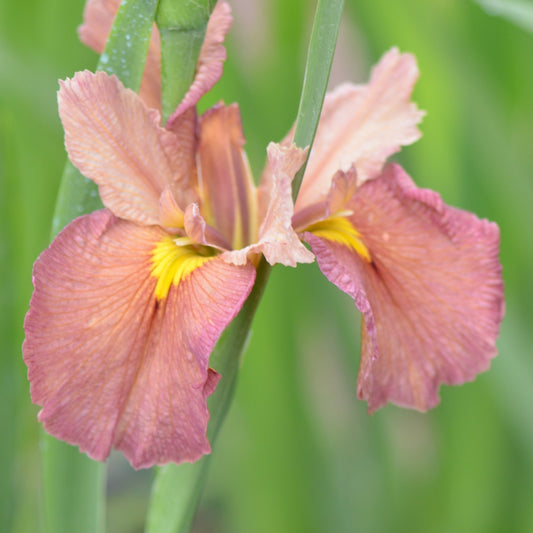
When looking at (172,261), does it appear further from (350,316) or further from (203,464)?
(350,316)

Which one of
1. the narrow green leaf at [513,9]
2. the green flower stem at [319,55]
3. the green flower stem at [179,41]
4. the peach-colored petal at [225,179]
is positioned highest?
the narrow green leaf at [513,9]

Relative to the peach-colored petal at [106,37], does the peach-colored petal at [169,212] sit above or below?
below

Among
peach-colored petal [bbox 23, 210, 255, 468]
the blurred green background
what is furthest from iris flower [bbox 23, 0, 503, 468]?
the blurred green background

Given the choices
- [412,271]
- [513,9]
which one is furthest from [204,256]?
[513,9]

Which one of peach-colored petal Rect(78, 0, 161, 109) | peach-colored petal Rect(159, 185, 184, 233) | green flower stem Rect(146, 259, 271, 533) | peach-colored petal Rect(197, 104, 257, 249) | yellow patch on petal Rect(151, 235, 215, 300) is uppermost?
peach-colored petal Rect(78, 0, 161, 109)

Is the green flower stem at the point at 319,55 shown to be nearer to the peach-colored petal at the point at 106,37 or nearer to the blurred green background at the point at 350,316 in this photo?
the peach-colored petal at the point at 106,37

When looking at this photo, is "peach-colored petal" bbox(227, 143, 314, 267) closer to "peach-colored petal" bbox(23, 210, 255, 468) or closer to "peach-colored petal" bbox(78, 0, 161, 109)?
"peach-colored petal" bbox(23, 210, 255, 468)

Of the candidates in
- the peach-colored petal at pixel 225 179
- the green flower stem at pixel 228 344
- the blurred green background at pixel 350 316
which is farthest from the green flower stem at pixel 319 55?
the blurred green background at pixel 350 316
